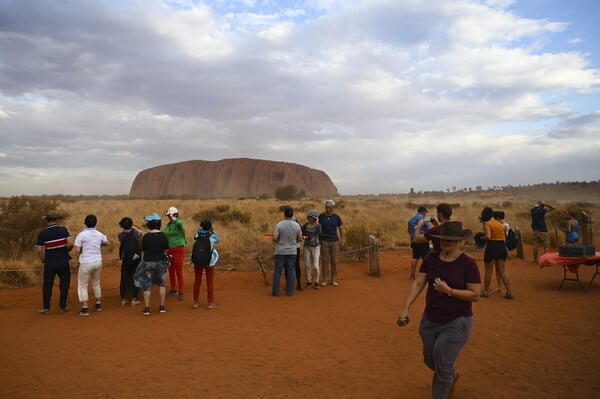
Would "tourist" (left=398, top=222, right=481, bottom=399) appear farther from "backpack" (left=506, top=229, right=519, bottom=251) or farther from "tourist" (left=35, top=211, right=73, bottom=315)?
"tourist" (left=35, top=211, right=73, bottom=315)

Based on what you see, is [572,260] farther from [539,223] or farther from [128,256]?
[128,256]

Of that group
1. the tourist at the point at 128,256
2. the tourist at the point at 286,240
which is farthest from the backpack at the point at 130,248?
the tourist at the point at 286,240

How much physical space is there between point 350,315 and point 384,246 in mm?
7452

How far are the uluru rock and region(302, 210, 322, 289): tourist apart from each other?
95.2 metres

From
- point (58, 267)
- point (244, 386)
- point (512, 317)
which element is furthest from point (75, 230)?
point (512, 317)

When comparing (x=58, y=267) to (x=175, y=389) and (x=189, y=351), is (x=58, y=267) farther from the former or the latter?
(x=175, y=389)

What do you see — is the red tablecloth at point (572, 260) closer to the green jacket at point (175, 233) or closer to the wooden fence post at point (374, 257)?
the wooden fence post at point (374, 257)

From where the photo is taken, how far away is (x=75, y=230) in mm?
16031

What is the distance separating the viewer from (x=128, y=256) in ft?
23.1

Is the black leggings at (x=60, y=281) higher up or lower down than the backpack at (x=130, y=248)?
lower down

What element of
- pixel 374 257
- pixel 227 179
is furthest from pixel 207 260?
pixel 227 179

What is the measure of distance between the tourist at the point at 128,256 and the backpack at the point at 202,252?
3.63 ft

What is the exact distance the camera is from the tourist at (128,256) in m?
7.05

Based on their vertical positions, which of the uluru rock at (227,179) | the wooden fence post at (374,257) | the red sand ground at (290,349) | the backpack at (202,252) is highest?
the uluru rock at (227,179)
